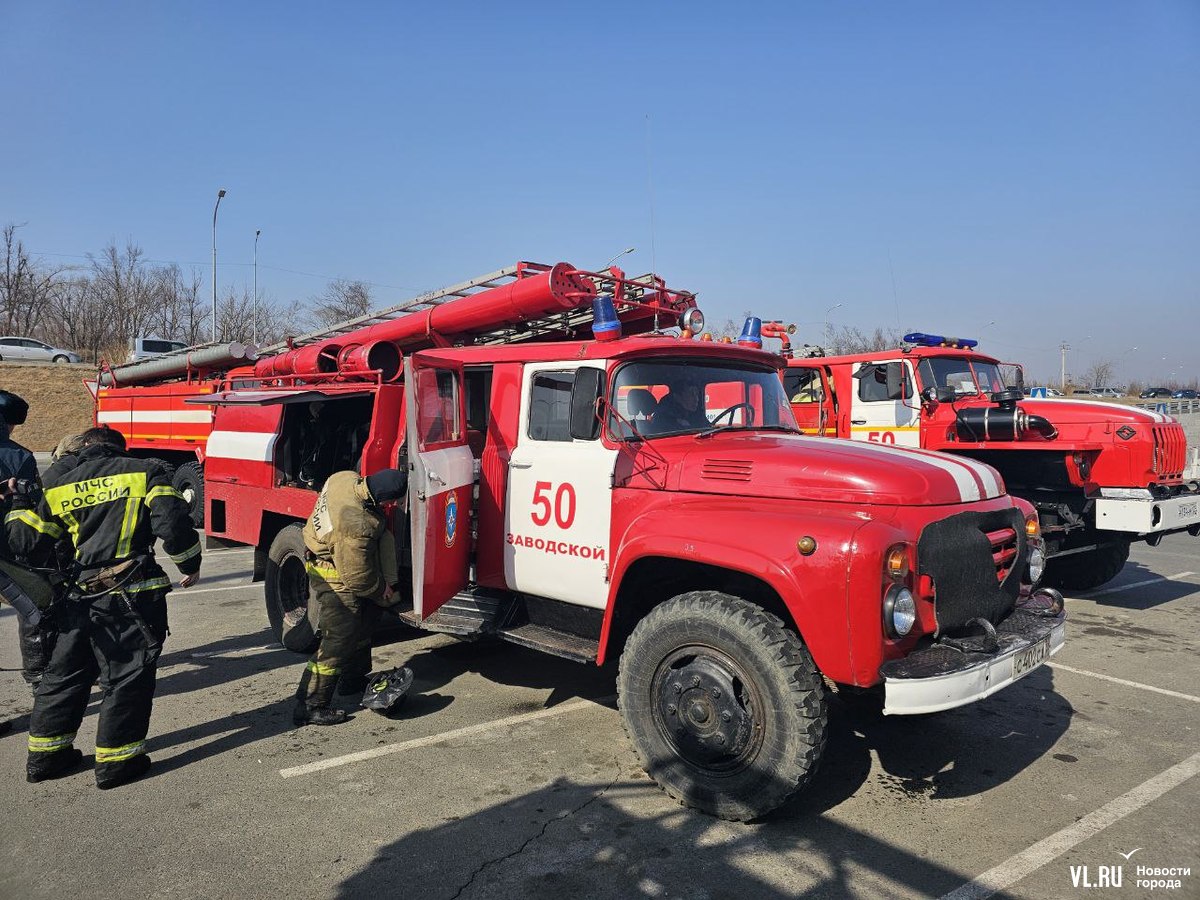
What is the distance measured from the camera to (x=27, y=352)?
30.5m

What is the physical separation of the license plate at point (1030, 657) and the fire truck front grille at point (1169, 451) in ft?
15.8

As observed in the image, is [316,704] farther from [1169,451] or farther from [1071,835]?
[1169,451]

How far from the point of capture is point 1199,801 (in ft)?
12.0

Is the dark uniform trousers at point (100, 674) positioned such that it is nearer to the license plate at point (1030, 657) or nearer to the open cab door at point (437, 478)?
the open cab door at point (437, 478)

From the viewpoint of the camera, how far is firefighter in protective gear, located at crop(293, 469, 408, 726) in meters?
4.61

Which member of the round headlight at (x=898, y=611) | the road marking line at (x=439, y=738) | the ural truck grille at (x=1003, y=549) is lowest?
the road marking line at (x=439, y=738)

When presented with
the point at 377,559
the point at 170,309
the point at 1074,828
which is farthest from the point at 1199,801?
the point at 170,309

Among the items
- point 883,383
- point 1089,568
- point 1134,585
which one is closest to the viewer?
point 1089,568

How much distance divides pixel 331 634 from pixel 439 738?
905 millimetres

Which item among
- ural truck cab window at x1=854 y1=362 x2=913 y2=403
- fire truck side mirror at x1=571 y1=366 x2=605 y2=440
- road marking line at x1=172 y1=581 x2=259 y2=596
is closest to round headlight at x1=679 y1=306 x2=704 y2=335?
fire truck side mirror at x1=571 y1=366 x2=605 y2=440

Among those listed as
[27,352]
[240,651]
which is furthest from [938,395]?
[27,352]

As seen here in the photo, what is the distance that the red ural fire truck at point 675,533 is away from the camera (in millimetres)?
3232

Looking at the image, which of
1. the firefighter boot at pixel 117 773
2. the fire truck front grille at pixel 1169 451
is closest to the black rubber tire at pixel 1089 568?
the fire truck front grille at pixel 1169 451

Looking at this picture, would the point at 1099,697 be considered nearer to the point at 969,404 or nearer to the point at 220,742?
the point at 969,404
